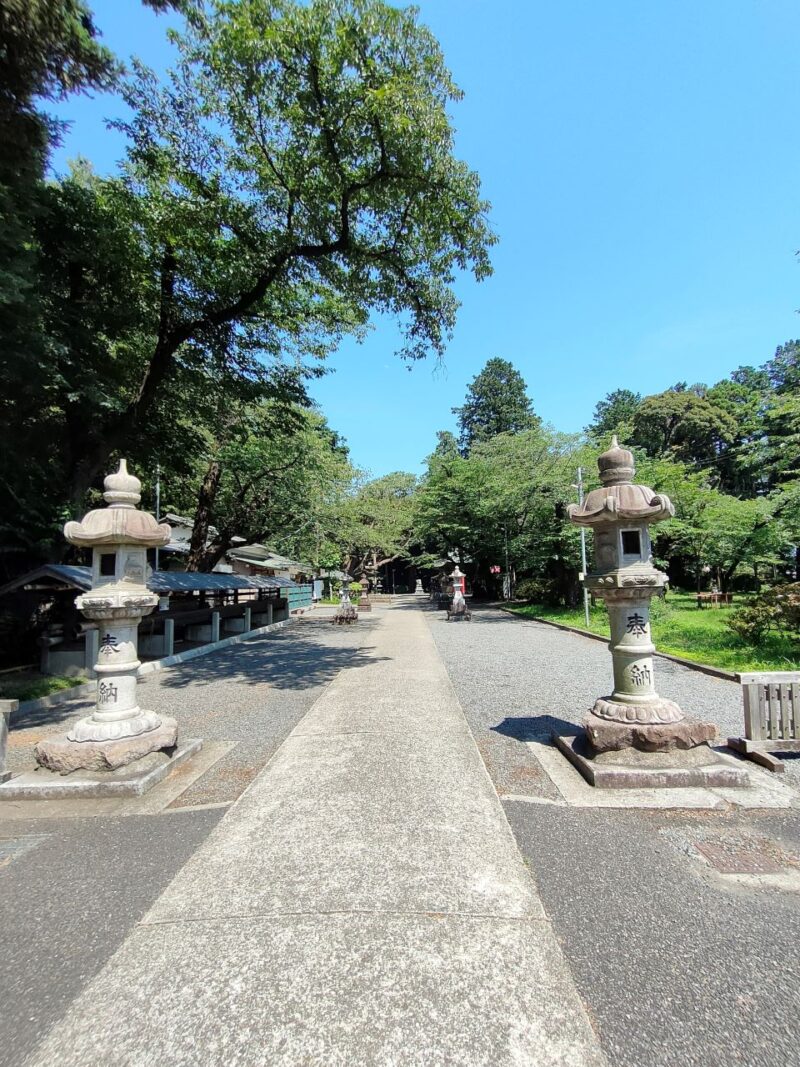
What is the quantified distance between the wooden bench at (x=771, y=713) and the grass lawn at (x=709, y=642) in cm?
389

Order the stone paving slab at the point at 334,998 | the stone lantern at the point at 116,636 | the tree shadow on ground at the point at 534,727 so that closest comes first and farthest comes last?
the stone paving slab at the point at 334,998 → the stone lantern at the point at 116,636 → the tree shadow on ground at the point at 534,727

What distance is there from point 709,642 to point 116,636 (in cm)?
1138

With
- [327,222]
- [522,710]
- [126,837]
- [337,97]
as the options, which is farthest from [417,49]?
[126,837]

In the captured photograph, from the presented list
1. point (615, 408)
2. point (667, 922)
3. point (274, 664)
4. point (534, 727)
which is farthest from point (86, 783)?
point (615, 408)

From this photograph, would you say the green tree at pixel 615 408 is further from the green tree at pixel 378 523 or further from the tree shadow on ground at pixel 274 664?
the tree shadow on ground at pixel 274 664

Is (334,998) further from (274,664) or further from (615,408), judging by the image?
(615,408)

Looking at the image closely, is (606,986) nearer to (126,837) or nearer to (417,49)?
(126,837)

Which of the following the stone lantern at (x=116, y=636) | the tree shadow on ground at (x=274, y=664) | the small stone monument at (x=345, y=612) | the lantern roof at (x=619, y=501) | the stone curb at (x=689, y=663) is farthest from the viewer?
the small stone monument at (x=345, y=612)

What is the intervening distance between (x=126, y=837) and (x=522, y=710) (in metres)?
4.81

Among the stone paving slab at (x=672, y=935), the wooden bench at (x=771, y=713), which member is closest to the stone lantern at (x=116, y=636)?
the stone paving slab at (x=672, y=935)

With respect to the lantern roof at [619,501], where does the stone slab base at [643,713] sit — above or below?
below

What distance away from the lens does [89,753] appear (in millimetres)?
4355

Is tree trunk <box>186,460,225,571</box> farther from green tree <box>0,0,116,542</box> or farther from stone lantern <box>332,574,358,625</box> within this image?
green tree <box>0,0,116,542</box>

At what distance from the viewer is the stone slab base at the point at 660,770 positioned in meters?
4.10
